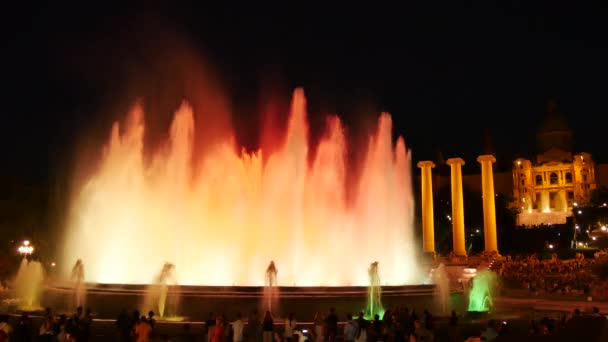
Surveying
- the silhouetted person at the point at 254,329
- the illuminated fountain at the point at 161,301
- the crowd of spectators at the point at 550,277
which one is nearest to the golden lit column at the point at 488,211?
the crowd of spectators at the point at 550,277

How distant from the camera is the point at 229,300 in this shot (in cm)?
2184

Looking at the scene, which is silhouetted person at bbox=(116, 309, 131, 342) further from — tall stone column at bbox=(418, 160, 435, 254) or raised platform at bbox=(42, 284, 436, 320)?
tall stone column at bbox=(418, 160, 435, 254)

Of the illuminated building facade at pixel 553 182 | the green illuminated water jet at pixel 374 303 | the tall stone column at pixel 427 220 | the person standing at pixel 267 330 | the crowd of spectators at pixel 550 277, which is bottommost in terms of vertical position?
the person standing at pixel 267 330

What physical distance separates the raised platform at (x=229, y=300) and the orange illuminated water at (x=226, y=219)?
8753 mm

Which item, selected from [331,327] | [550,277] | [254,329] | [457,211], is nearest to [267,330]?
[254,329]

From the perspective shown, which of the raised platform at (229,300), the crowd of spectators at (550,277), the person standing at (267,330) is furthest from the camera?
the crowd of spectators at (550,277)

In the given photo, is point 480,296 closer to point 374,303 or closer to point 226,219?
point 374,303

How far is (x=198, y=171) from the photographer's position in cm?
3819

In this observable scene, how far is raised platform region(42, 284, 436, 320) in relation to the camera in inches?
857

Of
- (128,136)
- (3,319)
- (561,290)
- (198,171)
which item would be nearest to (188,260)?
(198,171)

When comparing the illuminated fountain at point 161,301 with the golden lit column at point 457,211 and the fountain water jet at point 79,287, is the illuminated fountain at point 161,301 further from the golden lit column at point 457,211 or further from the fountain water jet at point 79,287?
the golden lit column at point 457,211

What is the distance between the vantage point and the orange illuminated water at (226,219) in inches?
1324

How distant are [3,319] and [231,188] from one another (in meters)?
20.0

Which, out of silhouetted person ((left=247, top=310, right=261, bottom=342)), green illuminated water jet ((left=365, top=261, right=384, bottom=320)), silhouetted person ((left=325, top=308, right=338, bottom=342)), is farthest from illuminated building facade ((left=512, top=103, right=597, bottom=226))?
silhouetted person ((left=247, top=310, right=261, bottom=342))
